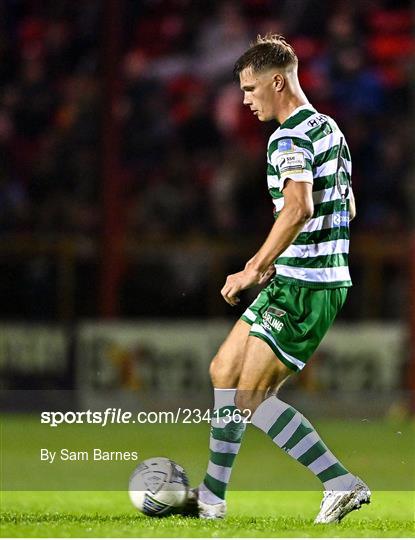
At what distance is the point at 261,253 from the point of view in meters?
5.53

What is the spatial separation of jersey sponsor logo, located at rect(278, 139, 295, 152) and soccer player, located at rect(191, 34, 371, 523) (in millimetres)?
31

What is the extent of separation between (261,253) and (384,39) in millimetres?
10066

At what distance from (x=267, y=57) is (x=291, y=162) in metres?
0.50

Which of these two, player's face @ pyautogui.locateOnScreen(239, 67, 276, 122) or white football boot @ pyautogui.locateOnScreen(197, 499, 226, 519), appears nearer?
player's face @ pyautogui.locateOnScreen(239, 67, 276, 122)

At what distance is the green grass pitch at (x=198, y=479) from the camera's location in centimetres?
575

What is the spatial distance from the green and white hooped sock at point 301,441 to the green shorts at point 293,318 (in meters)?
0.20

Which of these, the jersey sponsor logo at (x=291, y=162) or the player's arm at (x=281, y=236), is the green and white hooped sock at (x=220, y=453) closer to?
the player's arm at (x=281, y=236)

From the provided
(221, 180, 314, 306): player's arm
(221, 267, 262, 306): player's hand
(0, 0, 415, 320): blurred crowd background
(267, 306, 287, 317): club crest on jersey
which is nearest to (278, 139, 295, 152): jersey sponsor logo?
(221, 180, 314, 306): player's arm

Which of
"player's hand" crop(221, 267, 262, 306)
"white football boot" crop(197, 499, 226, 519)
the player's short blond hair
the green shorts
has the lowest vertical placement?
"white football boot" crop(197, 499, 226, 519)

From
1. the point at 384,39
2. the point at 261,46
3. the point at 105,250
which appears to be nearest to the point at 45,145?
the point at 105,250

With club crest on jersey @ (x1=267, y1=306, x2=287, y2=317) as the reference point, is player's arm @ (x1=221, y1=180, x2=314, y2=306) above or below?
above

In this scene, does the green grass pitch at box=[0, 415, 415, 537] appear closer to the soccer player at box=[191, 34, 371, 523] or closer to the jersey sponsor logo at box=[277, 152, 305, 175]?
the soccer player at box=[191, 34, 371, 523]

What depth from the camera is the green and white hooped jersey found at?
580cm
